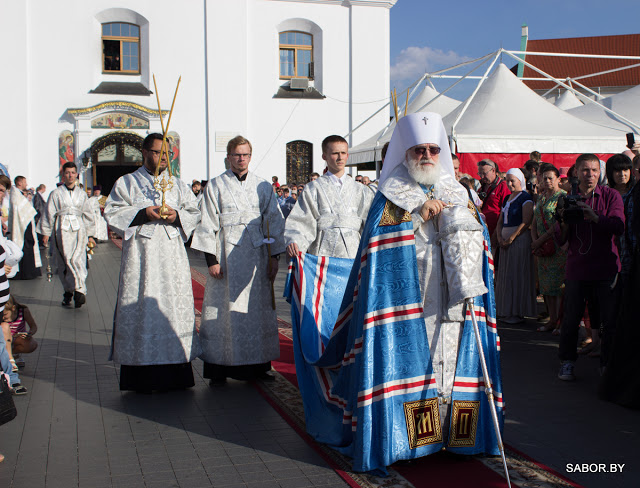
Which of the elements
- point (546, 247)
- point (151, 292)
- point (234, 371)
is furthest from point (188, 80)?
point (234, 371)

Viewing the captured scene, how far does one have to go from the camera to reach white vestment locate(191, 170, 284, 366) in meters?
6.13

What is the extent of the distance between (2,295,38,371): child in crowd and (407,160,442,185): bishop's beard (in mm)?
3886

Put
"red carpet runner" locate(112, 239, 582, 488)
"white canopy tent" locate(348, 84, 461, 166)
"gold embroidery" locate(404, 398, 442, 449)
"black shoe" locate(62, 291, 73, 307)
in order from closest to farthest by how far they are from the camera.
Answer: "red carpet runner" locate(112, 239, 582, 488) < "gold embroidery" locate(404, 398, 442, 449) < "black shoe" locate(62, 291, 73, 307) < "white canopy tent" locate(348, 84, 461, 166)

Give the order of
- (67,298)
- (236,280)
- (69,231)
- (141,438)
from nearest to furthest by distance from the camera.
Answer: (141,438) < (236,280) < (67,298) < (69,231)

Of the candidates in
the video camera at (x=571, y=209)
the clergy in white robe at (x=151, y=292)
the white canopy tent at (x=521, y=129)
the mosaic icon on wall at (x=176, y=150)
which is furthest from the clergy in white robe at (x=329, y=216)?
the mosaic icon on wall at (x=176, y=150)

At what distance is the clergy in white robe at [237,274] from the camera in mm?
6133

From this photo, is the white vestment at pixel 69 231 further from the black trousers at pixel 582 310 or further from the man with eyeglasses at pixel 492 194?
the black trousers at pixel 582 310

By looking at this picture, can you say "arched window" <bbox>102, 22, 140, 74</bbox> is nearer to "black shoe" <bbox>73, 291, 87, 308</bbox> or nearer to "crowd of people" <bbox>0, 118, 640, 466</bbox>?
"black shoe" <bbox>73, 291, 87, 308</bbox>

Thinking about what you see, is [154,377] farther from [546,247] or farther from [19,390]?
[546,247]

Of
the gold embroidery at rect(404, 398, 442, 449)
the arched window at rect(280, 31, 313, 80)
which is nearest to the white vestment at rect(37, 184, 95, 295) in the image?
the gold embroidery at rect(404, 398, 442, 449)

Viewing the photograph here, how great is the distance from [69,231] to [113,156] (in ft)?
47.3

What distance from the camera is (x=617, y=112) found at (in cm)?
1482

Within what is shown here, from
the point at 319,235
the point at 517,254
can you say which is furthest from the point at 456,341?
the point at 517,254

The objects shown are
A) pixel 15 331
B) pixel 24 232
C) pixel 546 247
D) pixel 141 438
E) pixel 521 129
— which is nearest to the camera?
pixel 141 438
